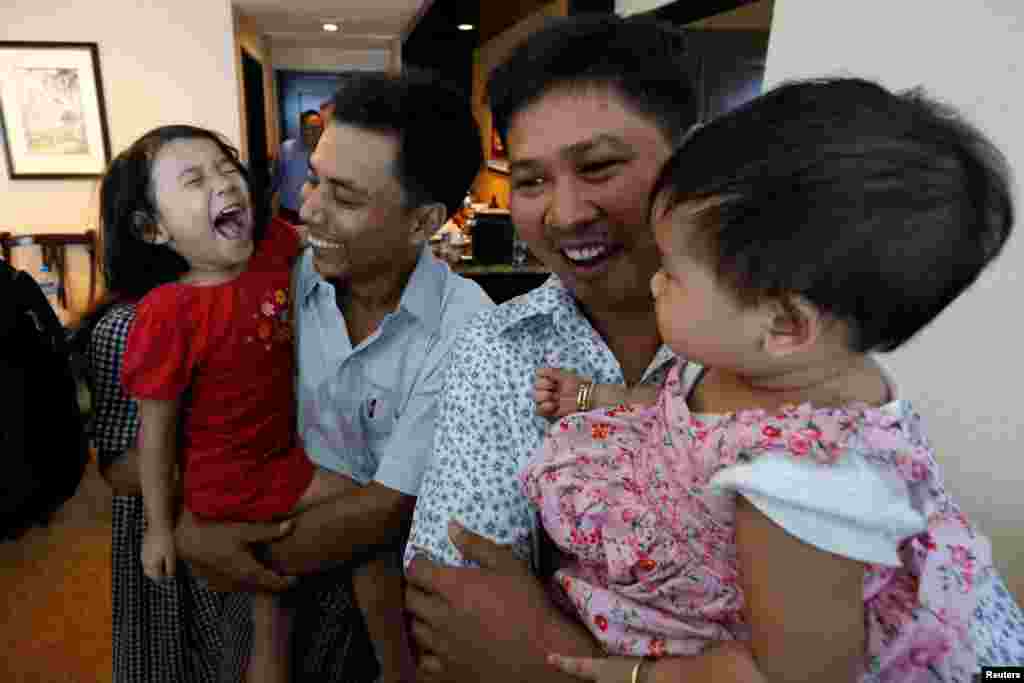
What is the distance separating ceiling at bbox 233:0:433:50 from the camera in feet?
21.6

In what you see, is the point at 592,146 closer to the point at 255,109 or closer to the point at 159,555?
the point at 159,555

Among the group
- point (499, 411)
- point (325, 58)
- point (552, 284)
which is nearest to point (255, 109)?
point (325, 58)

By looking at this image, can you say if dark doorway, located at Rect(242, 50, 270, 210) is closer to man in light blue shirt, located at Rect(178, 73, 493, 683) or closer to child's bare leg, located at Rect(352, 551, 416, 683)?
man in light blue shirt, located at Rect(178, 73, 493, 683)

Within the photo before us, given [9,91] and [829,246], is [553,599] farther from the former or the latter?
[9,91]

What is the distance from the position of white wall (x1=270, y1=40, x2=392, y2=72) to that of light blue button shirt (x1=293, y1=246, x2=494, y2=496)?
985 cm

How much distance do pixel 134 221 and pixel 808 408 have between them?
4.48ft

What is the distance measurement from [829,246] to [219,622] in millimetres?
1588

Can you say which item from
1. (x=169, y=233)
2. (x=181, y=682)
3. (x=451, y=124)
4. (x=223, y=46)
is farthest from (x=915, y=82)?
(x=223, y=46)

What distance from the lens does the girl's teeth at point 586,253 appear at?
3.21 feet

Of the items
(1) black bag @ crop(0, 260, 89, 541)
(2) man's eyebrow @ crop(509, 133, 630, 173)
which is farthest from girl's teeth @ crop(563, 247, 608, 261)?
(1) black bag @ crop(0, 260, 89, 541)

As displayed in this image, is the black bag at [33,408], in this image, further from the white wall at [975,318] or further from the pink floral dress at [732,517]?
the white wall at [975,318]

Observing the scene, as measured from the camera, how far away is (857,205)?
0.57 m

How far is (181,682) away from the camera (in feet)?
4.91

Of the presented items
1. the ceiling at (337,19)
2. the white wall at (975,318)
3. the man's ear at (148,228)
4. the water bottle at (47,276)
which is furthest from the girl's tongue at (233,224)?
the ceiling at (337,19)
